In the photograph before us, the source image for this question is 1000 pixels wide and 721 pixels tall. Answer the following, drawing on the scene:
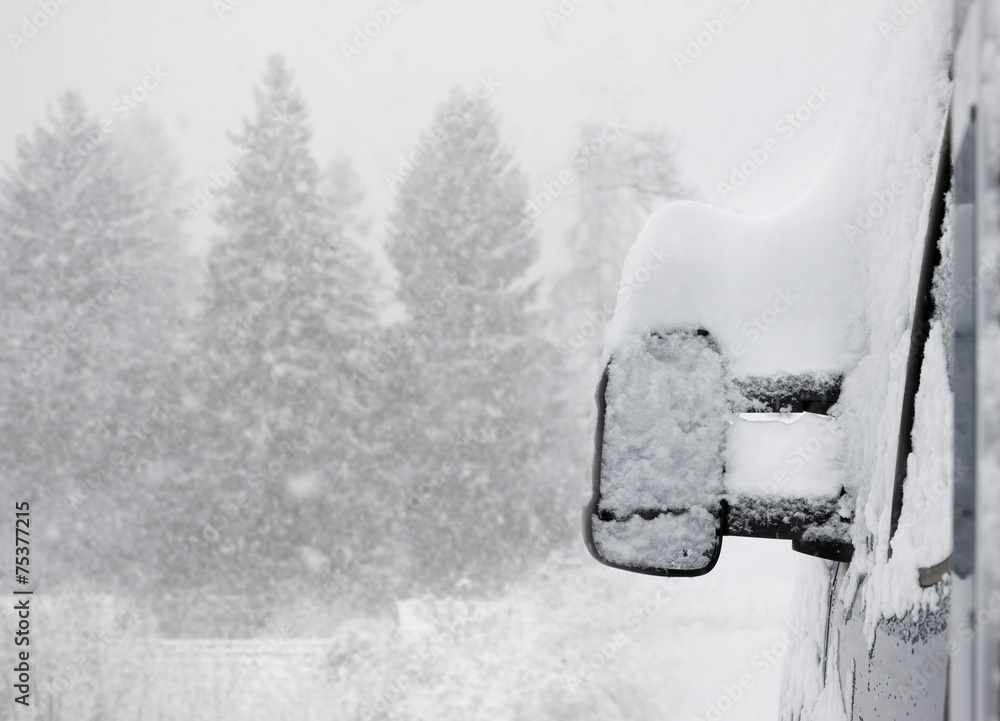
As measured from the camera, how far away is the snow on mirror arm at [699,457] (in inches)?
49.4

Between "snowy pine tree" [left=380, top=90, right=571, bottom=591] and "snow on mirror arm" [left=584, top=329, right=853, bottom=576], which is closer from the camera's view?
"snow on mirror arm" [left=584, top=329, right=853, bottom=576]

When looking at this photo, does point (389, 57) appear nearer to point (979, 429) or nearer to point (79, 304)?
point (79, 304)

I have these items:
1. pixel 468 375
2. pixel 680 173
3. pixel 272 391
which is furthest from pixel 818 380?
pixel 272 391

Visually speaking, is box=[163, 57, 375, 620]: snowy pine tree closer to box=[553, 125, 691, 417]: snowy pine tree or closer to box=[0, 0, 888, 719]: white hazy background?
box=[0, 0, 888, 719]: white hazy background

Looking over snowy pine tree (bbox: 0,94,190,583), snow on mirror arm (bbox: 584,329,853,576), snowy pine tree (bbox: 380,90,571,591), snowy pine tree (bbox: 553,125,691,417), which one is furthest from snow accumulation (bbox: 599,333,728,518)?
snowy pine tree (bbox: 0,94,190,583)

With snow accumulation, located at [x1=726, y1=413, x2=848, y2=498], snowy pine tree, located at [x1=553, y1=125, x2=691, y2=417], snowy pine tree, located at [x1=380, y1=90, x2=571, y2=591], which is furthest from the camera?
snowy pine tree, located at [x1=380, y1=90, x2=571, y2=591]

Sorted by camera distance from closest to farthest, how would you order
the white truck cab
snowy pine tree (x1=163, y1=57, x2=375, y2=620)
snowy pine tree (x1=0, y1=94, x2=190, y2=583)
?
Answer: the white truck cab < snowy pine tree (x1=163, y1=57, x2=375, y2=620) < snowy pine tree (x1=0, y1=94, x2=190, y2=583)

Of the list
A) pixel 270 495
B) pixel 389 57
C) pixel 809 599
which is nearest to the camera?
pixel 809 599

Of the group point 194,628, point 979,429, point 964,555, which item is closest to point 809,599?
point 964,555

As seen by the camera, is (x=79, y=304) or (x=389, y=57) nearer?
(x=79, y=304)

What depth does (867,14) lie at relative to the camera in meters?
1.34

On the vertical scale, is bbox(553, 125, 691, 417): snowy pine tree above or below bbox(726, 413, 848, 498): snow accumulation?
above

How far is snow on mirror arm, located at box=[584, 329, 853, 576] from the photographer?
126cm

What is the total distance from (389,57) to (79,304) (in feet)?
141
